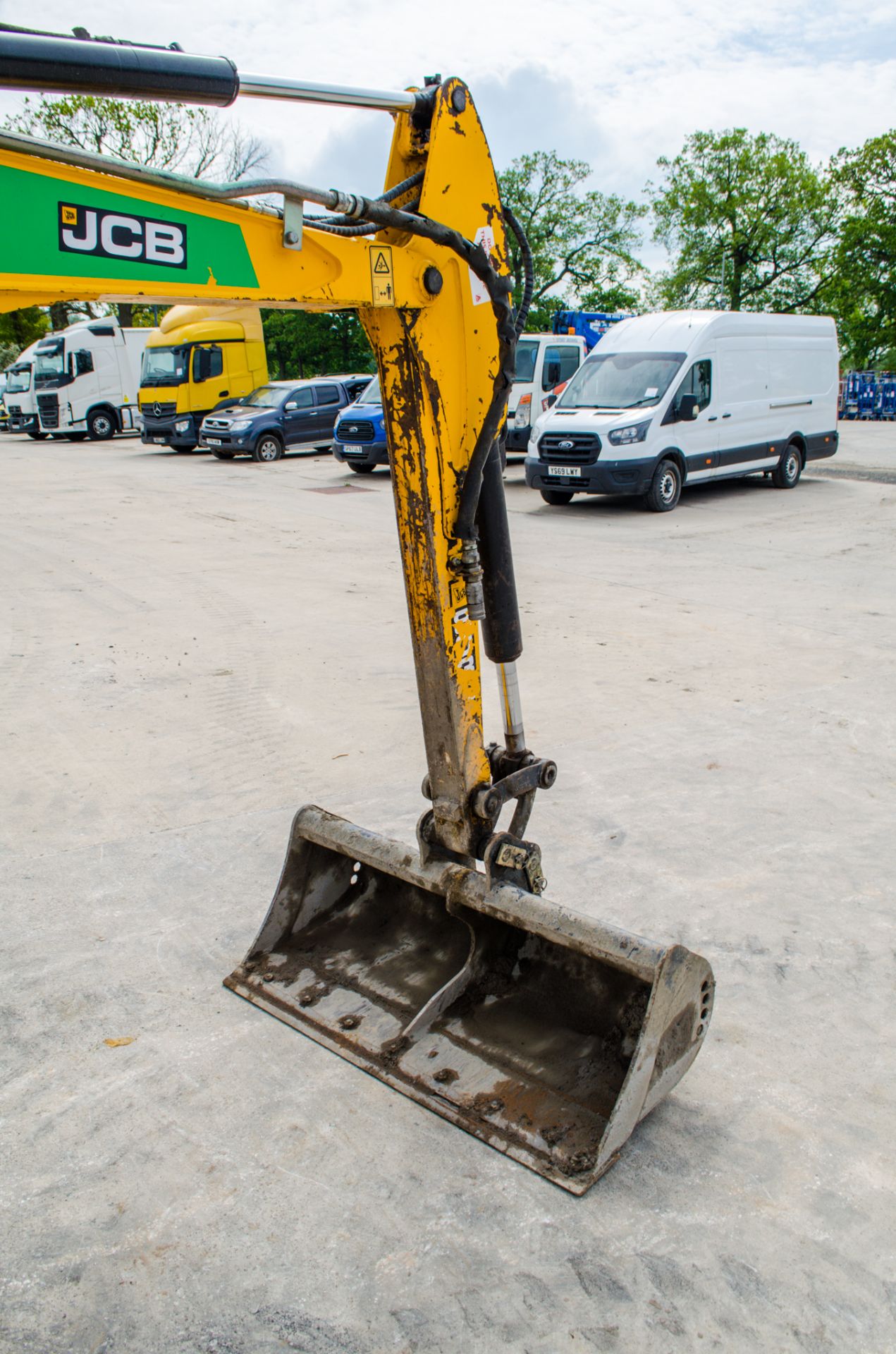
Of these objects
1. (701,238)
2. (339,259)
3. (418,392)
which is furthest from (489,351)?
(701,238)

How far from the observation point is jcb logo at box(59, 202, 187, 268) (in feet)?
7.38

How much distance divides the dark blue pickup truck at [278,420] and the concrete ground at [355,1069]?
1390 cm

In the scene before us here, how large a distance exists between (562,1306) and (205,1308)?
2.60 ft

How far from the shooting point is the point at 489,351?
9.83 feet

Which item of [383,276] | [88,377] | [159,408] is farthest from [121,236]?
[88,377]

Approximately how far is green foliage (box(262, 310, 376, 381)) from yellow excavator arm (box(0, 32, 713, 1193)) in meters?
45.2

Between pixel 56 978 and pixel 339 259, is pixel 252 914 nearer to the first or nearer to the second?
pixel 56 978

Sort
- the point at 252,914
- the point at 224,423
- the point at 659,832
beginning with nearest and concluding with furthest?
1. the point at 252,914
2. the point at 659,832
3. the point at 224,423

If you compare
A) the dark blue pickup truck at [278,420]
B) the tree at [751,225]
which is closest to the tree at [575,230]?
the tree at [751,225]

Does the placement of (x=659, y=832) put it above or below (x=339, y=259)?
below

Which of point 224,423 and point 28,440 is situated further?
point 28,440

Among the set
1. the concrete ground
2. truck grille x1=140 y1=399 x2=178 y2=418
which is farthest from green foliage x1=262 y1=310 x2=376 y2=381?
the concrete ground

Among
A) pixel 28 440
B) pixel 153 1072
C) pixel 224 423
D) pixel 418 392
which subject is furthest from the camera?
pixel 28 440

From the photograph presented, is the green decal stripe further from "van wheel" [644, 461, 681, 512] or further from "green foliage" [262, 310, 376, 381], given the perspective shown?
"green foliage" [262, 310, 376, 381]
